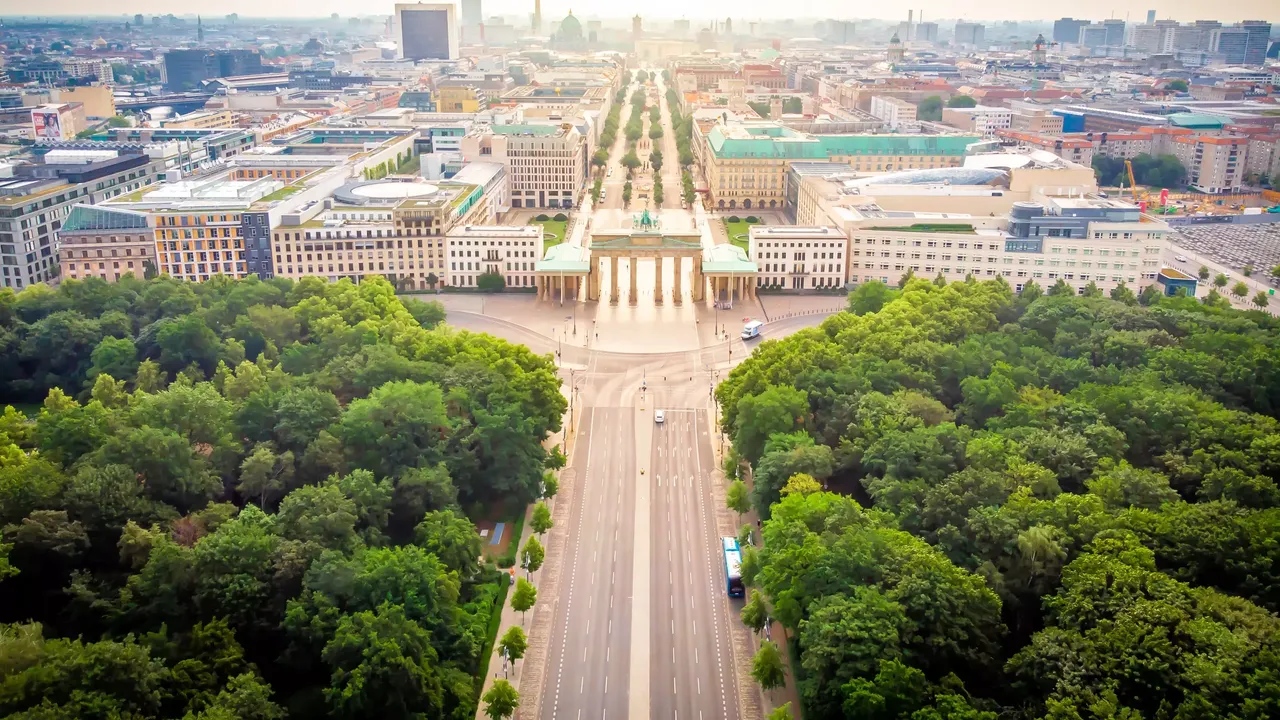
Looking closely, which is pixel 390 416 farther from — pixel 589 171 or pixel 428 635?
pixel 589 171

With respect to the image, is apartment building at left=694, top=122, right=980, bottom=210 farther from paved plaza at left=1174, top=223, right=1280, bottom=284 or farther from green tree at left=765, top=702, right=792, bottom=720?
green tree at left=765, top=702, right=792, bottom=720

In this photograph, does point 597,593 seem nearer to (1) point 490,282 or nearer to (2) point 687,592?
(2) point 687,592

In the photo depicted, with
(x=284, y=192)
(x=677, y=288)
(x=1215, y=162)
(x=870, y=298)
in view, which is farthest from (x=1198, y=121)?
(x=284, y=192)

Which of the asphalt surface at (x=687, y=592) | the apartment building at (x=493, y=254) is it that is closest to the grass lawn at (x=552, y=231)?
the apartment building at (x=493, y=254)

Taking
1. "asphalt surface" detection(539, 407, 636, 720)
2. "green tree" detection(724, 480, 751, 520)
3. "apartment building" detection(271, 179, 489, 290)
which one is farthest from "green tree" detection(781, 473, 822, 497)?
"apartment building" detection(271, 179, 489, 290)

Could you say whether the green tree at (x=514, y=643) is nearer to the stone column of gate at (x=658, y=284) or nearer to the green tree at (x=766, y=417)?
the green tree at (x=766, y=417)

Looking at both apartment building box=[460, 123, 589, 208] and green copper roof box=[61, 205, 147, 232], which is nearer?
green copper roof box=[61, 205, 147, 232]

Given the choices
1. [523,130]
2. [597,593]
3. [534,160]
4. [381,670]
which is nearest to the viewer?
[381,670]
